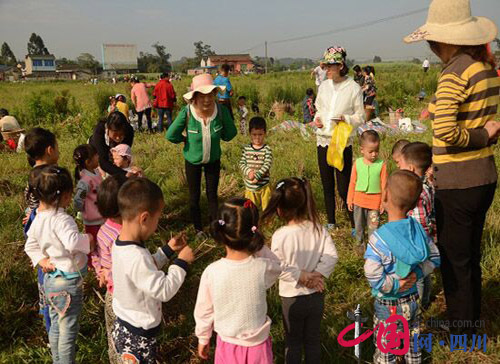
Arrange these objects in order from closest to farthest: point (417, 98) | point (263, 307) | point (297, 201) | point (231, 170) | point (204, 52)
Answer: point (263, 307)
point (297, 201)
point (231, 170)
point (417, 98)
point (204, 52)

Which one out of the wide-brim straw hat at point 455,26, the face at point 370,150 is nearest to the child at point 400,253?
the wide-brim straw hat at point 455,26

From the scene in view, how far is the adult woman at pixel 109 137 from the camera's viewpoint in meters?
3.79

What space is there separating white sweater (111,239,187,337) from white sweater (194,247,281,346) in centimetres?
16

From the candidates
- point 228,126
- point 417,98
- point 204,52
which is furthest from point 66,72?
point 228,126

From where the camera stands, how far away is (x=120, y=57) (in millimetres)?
86188

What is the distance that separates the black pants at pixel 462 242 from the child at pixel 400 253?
0.31 metres

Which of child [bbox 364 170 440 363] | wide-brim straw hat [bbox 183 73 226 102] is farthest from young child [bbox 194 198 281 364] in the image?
wide-brim straw hat [bbox 183 73 226 102]

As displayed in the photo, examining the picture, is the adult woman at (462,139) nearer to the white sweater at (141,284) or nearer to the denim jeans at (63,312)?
the white sweater at (141,284)

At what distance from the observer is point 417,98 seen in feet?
45.3

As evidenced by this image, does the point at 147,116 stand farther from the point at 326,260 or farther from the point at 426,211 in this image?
the point at 326,260

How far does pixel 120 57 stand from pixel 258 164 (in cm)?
9109

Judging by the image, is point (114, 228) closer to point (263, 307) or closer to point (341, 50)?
point (263, 307)

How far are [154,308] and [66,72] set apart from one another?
340 feet

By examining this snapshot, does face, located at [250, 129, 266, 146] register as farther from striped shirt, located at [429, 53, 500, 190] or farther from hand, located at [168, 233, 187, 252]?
hand, located at [168, 233, 187, 252]
